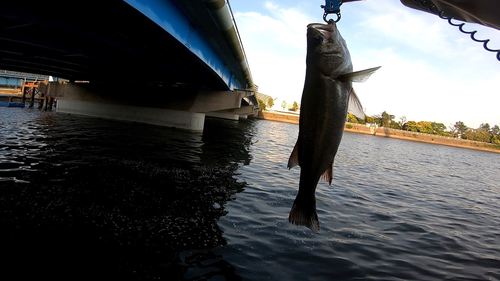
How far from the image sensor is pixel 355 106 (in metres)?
3.05

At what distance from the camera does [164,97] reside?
29.7 metres

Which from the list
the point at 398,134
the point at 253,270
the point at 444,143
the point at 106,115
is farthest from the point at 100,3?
the point at 444,143

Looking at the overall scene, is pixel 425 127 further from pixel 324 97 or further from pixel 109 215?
pixel 324 97

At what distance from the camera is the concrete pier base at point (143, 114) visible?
28.8 meters

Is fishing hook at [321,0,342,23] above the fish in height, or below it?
above

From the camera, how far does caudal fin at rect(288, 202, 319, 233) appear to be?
10.8 feet

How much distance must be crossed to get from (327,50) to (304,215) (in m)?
1.83

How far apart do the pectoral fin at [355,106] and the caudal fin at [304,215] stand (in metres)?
1.14

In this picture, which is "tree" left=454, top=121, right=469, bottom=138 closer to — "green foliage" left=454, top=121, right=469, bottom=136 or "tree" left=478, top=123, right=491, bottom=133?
"green foliage" left=454, top=121, right=469, bottom=136

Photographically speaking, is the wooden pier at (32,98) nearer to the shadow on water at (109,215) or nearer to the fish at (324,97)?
the shadow on water at (109,215)

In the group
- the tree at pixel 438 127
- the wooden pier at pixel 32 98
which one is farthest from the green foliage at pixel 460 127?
the wooden pier at pixel 32 98

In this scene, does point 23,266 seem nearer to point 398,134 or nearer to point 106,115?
point 106,115

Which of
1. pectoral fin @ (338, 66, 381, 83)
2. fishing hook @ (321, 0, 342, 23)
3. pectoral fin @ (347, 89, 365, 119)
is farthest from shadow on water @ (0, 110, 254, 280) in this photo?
fishing hook @ (321, 0, 342, 23)

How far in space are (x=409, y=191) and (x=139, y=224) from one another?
12000 millimetres
